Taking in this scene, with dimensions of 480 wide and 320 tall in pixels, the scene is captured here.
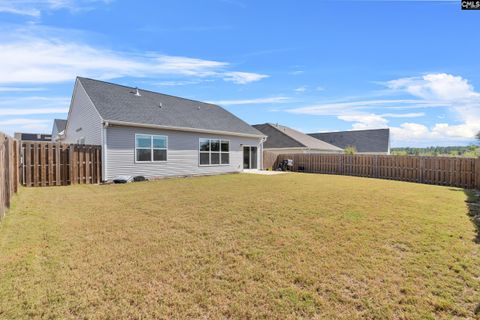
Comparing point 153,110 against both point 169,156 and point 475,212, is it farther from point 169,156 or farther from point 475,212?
point 475,212

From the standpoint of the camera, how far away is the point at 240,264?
11.5ft

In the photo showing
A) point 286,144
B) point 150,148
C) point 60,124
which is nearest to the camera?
point 150,148

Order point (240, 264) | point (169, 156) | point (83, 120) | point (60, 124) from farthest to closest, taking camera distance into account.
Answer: point (60, 124), point (169, 156), point (83, 120), point (240, 264)

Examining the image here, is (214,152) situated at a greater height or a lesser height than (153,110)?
lesser

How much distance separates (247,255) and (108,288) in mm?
1838

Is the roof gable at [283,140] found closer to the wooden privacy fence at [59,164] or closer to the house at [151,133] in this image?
the house at [151,133]

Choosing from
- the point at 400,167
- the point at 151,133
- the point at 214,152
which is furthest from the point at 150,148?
the point at 400,167

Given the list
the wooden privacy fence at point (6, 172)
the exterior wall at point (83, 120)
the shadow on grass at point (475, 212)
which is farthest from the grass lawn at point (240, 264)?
the exterior wall at point (83, 120)

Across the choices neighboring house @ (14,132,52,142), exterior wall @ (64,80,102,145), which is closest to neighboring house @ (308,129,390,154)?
exterior wall @ (64,80,102,145)

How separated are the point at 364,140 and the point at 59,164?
33.1 m

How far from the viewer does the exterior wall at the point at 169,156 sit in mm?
12527

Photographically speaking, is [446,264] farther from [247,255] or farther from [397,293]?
[247,255]

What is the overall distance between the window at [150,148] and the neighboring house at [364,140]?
26.4 m

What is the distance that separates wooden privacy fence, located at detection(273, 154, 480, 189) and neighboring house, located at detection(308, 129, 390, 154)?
14.6 meters
